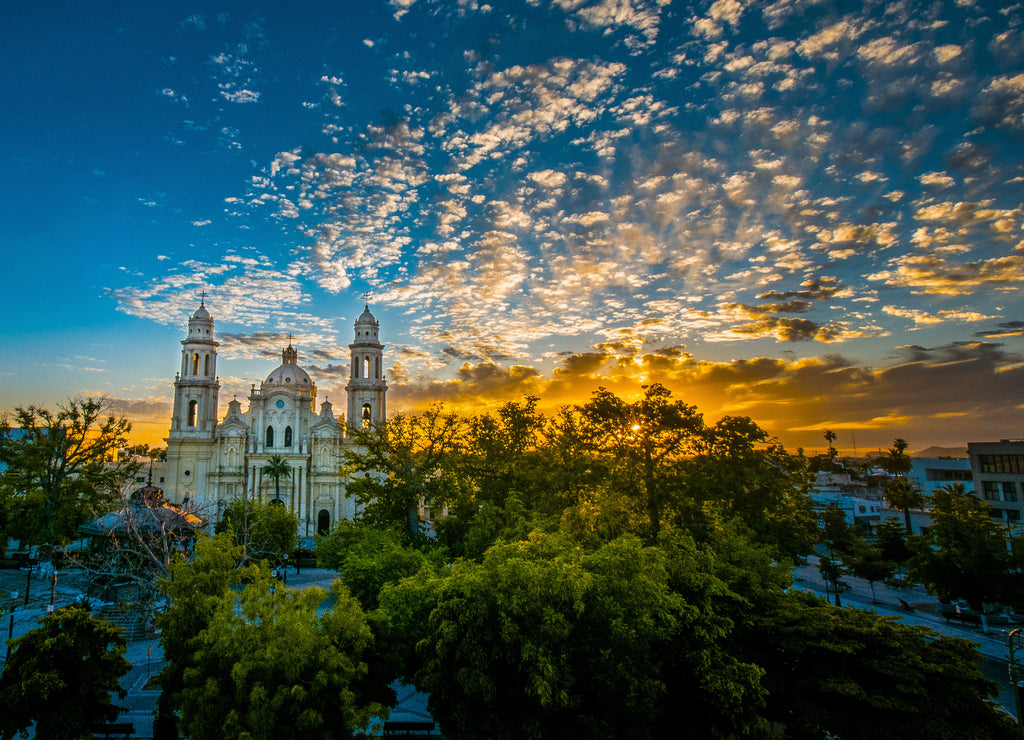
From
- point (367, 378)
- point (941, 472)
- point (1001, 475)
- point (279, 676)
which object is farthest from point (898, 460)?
point (279, 676)

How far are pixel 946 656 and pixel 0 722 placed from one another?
71.9 ft

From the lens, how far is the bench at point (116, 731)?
15737mm

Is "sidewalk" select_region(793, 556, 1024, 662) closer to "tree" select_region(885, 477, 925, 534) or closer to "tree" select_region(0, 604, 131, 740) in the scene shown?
"tree" select_region(885, 477, 925, 534)

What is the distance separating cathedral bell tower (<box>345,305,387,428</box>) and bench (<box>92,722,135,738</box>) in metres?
44.3

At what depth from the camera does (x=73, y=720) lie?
13.9 metres

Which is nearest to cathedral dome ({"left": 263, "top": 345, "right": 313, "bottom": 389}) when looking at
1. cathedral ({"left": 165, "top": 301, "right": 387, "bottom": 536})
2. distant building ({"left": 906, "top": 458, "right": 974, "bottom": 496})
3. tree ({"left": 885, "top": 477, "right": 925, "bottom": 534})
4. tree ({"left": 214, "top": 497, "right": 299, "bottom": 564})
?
cathedral ({"left": 165, "top": 301, "right": 387, "bottom": 536})

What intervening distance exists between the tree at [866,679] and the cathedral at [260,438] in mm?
50359

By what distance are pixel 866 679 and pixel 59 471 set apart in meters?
44.9

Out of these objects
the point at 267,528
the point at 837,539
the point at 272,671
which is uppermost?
the point at 267,528

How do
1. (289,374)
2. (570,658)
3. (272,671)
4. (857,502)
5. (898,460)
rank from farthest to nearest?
(898,460) < (289,374) < (857,502) < (570,658) < (272,671)

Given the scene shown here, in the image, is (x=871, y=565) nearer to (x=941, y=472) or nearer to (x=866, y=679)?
(x=866, y=679)

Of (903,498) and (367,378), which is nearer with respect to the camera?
(903,498)

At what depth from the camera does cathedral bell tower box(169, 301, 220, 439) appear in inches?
2327

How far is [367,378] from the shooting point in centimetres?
6209
